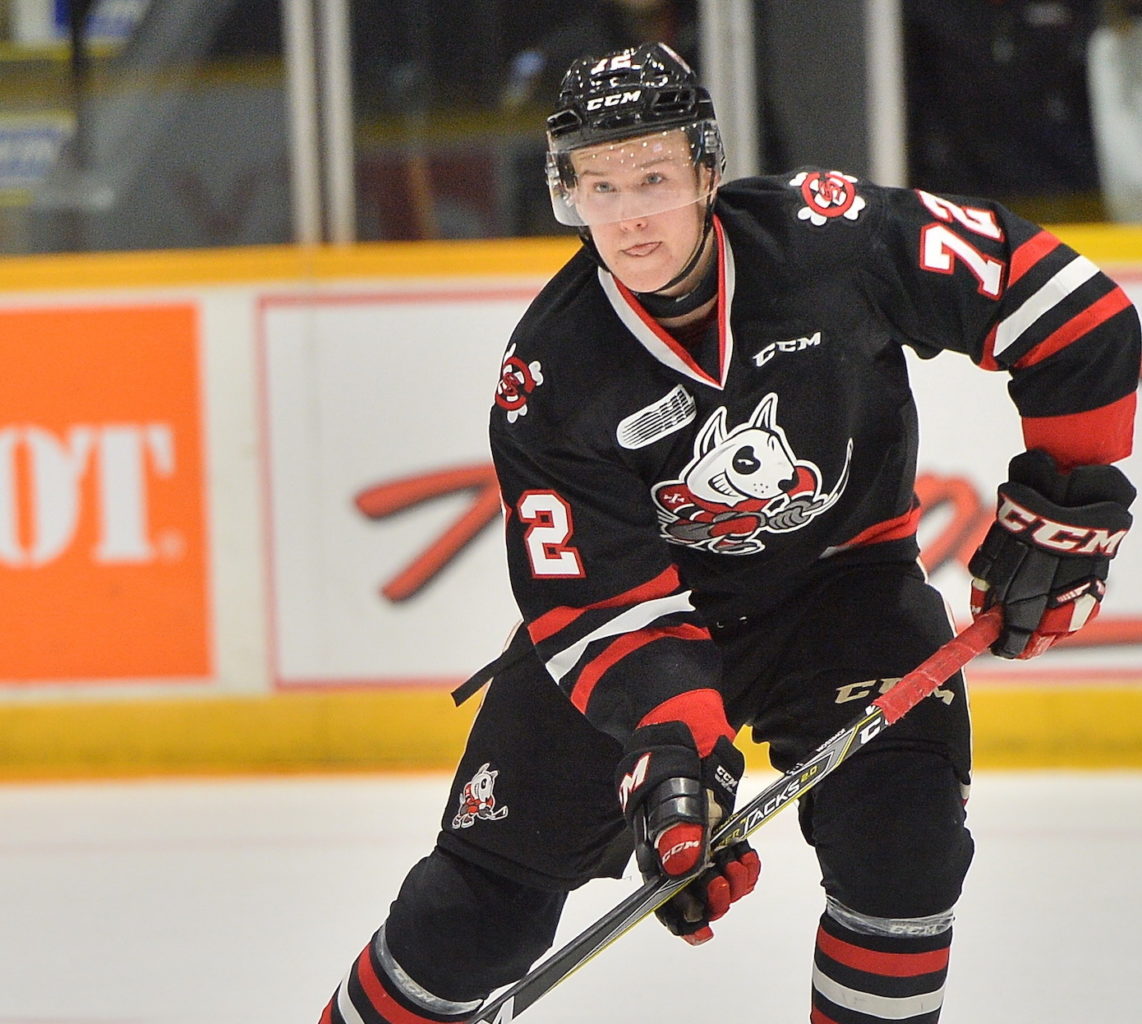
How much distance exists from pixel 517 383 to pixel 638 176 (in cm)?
26

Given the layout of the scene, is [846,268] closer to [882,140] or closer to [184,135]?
[882,140]

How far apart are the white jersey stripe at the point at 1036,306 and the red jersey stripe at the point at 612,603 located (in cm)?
45

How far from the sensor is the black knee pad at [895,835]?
174cm

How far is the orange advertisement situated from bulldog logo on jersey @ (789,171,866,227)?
2086 millimetres

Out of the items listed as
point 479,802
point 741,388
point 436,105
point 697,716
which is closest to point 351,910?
point 479,802

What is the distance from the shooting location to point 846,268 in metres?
1.84

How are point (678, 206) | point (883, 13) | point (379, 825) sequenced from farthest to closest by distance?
point (883, 13) → point (379, 825) → point (678, 206)

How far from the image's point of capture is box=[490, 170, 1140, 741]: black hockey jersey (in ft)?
5.96

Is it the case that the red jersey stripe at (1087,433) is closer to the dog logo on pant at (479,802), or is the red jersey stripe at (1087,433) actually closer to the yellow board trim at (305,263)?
the dog logo on pant at (479,802)

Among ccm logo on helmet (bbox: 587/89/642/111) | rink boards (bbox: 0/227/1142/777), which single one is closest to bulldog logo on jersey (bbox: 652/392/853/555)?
ccm logo on helmet (bbox: 587/89/642/111)

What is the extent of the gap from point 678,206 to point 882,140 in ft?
6.81

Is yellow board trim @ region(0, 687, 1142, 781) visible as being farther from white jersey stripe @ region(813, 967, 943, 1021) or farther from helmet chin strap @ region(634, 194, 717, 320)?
helmet chin strap @ region(634, 194, 717, 320)

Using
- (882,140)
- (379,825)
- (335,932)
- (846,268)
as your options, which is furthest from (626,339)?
(882,140)

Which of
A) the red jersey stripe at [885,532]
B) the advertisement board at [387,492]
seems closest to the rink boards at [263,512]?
the advertisement board at [387,492]
